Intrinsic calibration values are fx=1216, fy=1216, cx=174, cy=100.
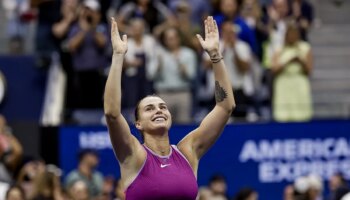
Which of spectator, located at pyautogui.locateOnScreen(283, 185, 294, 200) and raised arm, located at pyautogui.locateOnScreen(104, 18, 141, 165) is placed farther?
spectator, located at pyautogui.locateOnScreen(283, 185, 294, 200)

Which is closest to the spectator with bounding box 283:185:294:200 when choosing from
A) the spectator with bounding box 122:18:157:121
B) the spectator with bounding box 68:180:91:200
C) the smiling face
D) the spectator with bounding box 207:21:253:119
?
the spectator with bounding box 207:21:253:119

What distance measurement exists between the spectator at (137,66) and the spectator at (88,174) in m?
1.46

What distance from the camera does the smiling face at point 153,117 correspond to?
8.21 metres

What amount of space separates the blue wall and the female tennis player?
8.63m

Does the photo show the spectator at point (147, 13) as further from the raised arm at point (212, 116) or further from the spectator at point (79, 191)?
the raised arm at point (212, 116)

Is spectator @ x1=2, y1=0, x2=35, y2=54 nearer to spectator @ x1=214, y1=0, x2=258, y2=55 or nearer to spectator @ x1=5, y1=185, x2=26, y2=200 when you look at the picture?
spectator @ x1=214, y1=0, x2=258, y2=55

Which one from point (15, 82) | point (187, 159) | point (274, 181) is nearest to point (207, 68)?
point (274, 181)

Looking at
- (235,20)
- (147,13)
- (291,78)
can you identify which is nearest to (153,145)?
(291,78)

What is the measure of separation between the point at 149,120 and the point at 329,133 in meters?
7.76

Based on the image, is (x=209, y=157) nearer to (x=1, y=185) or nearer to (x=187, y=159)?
(x=1, y=185)

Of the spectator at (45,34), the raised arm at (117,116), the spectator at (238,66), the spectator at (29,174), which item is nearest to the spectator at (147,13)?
the spectator at (45,34)

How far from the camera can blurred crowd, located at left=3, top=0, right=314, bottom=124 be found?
620 inches

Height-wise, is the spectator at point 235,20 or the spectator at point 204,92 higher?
the spectator at point 235,20

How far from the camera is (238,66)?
15797 mm
